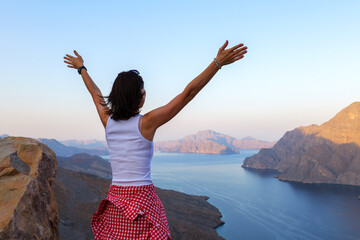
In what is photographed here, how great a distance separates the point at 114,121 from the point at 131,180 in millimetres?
453

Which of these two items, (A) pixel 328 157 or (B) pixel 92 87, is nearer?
(B) pixel 92 87

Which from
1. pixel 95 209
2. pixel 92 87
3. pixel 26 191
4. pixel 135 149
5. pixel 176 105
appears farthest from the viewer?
pixel 95 209

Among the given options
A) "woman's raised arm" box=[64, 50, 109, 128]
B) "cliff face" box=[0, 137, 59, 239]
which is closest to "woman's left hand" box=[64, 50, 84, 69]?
"woman's raised arm" box=[64, 50, 109, 128]

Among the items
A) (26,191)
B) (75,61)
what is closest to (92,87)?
(75,61)

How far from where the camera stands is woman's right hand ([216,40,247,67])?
1.97 metres

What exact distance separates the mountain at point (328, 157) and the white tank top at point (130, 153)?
128 meters

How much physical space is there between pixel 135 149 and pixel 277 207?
8038cm

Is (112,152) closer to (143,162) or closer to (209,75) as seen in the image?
(143,162)

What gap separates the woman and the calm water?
2226 inches

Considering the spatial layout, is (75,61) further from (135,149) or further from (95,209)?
(95,209)

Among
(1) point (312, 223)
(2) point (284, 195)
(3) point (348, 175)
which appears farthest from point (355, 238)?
(3) point (348, 175)

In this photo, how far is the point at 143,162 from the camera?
1950mm

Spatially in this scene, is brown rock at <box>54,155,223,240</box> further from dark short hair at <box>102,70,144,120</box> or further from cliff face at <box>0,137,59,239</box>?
dark short hair at <box>102,70,144,120</box>

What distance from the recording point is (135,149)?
Result: 193 centimetres
